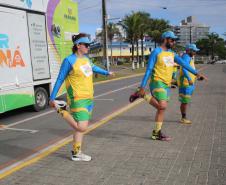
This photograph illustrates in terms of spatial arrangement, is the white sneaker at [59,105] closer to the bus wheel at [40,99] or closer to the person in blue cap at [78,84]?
the person in blue cap at [78,84]

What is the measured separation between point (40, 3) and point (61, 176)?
7.06 m

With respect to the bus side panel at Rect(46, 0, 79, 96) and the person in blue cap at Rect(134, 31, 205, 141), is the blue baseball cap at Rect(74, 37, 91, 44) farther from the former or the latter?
the bus side panel at Rect(46, 0, 79, 96)

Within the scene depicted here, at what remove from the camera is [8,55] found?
29.4 ft

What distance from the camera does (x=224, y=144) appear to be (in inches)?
238

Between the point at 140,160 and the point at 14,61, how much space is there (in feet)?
17.2

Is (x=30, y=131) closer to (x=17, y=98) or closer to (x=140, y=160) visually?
(x=17, y=98)

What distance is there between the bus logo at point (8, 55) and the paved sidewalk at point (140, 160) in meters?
3.10

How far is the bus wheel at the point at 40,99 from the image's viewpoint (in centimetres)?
1049

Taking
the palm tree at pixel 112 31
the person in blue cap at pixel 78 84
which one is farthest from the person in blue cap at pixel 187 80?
the palm tree at pixel 112 31

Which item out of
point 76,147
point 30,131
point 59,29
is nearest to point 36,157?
point 76,147

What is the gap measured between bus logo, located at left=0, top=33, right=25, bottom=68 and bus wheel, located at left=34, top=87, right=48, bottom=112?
1.32m

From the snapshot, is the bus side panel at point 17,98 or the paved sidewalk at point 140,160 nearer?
the paved sidewalk at point 140,160

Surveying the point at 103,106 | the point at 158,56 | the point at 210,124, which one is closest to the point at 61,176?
the point at 158,56

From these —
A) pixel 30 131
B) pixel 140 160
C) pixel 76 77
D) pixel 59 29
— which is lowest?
pixel 30 131
